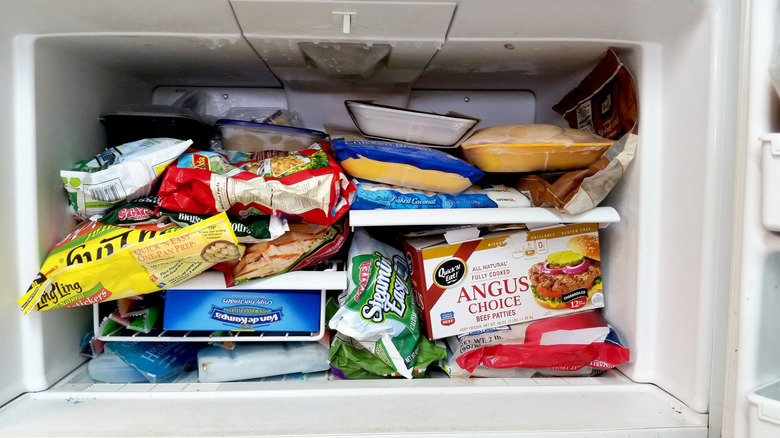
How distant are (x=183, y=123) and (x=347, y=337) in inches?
22.6

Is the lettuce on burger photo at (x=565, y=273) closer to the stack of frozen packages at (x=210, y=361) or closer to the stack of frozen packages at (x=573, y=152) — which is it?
the stack of frozen packages at (x=573, y=152)

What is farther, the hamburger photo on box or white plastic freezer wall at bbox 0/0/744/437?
the hamburger photo on box

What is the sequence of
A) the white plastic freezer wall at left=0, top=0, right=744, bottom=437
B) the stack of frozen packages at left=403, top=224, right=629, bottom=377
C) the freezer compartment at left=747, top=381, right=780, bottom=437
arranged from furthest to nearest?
1. the stack of frozen packages at left=403, top=224, right=629, bottom=377
2. the white plastic freezer wall at left=0, top=0, right=744, bottom=437
3. the freezer compartment at left=747, top=381, right=780, bottom=437

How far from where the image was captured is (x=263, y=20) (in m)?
0.72

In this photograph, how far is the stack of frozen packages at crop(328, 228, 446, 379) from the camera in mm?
830

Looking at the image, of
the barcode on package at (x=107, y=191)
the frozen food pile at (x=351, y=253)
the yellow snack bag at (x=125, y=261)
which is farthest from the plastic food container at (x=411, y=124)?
the barcode on package at (x=107, y=191)

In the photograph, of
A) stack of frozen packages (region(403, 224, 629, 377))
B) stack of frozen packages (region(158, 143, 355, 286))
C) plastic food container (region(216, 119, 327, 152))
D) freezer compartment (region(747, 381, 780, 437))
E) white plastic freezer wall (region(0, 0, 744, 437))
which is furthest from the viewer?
plastic food container (region(216, 119, 327, 152))

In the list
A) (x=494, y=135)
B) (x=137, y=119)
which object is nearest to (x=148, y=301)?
(x=137, y=119)

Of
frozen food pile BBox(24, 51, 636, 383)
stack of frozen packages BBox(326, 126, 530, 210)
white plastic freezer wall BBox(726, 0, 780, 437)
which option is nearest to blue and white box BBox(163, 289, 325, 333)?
frozen food pile BBox(24, 51, 636, 383)

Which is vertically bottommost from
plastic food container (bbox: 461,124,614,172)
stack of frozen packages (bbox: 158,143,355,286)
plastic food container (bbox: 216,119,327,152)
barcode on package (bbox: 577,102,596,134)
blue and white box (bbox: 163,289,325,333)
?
blue and white box (bbox: 163,289,325,333)

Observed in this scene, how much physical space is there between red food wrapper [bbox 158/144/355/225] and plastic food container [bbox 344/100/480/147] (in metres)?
0.12

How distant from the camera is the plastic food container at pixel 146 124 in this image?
94 cm

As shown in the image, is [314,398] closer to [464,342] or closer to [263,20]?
[464,342]

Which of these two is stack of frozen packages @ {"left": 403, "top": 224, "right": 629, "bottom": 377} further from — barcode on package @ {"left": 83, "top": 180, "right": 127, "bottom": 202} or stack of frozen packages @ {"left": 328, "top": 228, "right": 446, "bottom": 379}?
barcode on package @ {"left": 83, "top": 180, "right": 127, "bottom": 202}
